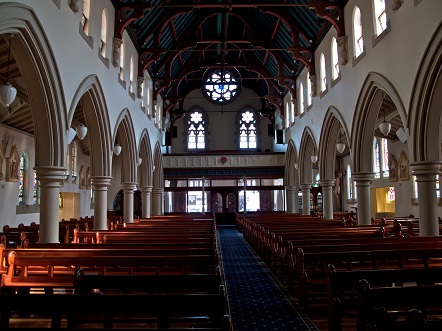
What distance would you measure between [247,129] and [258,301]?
23.0 metres

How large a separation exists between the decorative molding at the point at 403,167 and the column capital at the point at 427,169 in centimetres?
914

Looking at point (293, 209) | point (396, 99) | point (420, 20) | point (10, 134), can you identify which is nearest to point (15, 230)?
point (10, 134)

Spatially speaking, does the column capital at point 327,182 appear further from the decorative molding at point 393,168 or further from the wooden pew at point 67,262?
the wooden pew at point 67,262

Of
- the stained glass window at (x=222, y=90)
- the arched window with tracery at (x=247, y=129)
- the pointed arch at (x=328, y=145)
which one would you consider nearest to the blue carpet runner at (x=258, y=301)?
the pointed arch at (x=328, y=145)

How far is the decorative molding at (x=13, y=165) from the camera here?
49.6 ft

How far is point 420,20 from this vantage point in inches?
338

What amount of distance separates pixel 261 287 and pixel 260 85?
22.3 m

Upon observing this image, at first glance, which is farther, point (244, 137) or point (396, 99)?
point (244, 137)

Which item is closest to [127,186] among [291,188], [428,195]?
[428,195]

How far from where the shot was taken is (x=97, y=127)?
38.9 ft

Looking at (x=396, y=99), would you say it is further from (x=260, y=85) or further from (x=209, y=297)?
(x=260, y=85)

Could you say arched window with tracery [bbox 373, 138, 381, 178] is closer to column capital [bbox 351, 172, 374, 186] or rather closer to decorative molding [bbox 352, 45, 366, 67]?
column capital [bbox 351, 172, 374, 186]

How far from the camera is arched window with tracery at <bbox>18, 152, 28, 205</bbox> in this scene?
1642cm

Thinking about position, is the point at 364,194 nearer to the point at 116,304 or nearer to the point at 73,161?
the point at 116,304
